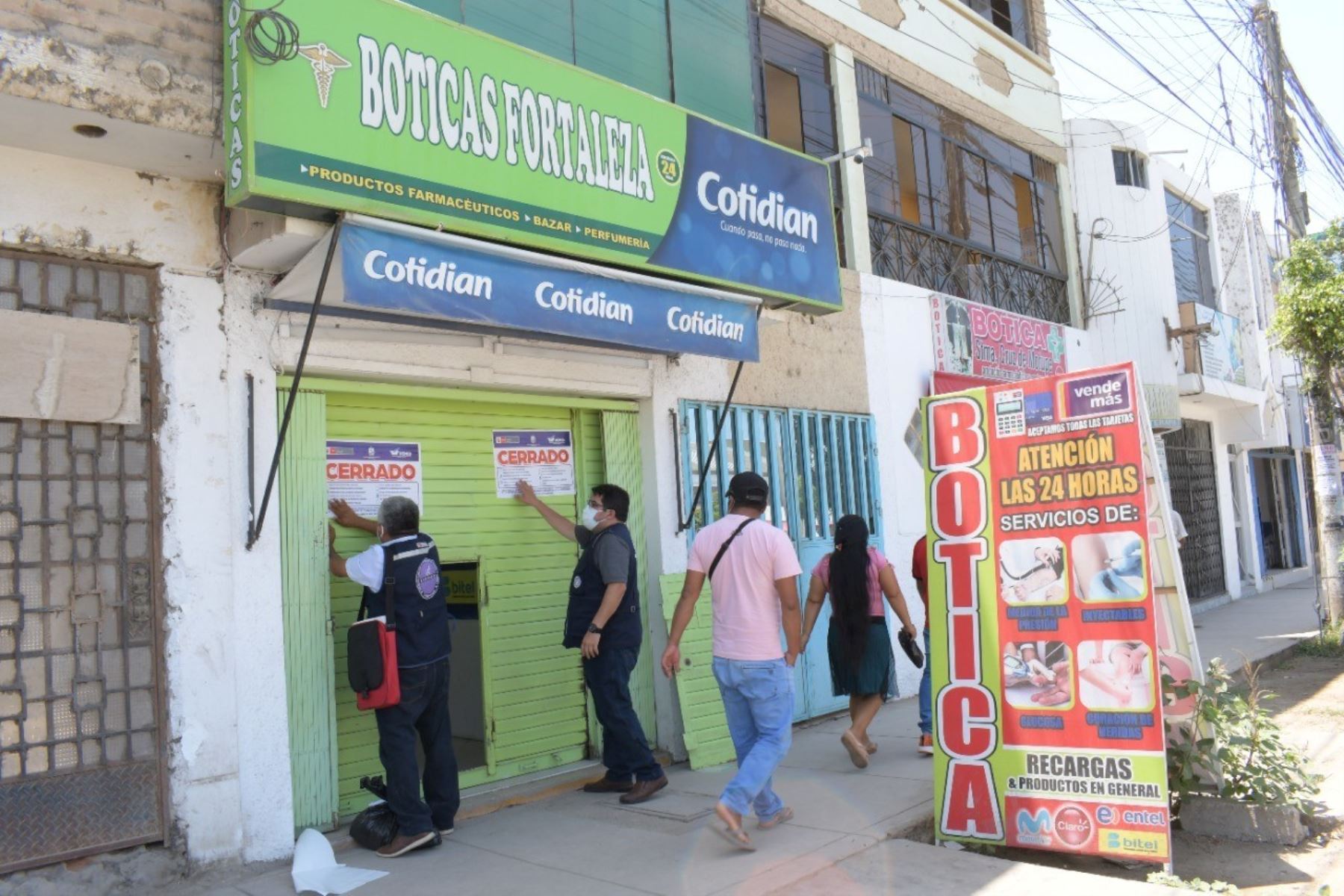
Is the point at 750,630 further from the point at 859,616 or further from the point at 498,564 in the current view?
the point at 498,564

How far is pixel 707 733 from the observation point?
7031 millimetres

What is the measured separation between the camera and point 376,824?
5230 millimetres

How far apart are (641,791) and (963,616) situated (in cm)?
216

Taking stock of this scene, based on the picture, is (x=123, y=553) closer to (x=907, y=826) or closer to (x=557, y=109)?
(x=557, y=109)

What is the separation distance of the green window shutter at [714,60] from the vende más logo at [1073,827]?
5.58 m

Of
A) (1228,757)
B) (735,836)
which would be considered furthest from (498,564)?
(1228,757)

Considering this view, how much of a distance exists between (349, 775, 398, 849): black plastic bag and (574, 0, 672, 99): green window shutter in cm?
482

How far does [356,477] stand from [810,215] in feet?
13.0

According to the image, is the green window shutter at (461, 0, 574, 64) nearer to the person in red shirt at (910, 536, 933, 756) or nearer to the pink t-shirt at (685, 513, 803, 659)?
the pink t-shirt at (685, 513, 803, 659)

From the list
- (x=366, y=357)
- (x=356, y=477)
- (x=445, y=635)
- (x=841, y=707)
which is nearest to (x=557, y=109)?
(x=366, y=357)

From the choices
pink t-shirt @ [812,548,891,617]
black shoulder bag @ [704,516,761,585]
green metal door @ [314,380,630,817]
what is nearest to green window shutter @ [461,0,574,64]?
green metal door @ [314,380,630,817]

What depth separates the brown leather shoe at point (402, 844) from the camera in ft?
16.8

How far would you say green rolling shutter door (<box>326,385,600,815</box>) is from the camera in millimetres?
6008

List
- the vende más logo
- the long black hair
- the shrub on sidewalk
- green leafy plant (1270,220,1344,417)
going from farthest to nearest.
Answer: the shrub on sidewalk, green leafy plant (1270,220,1344,417), the long black hair, the vende más logo
